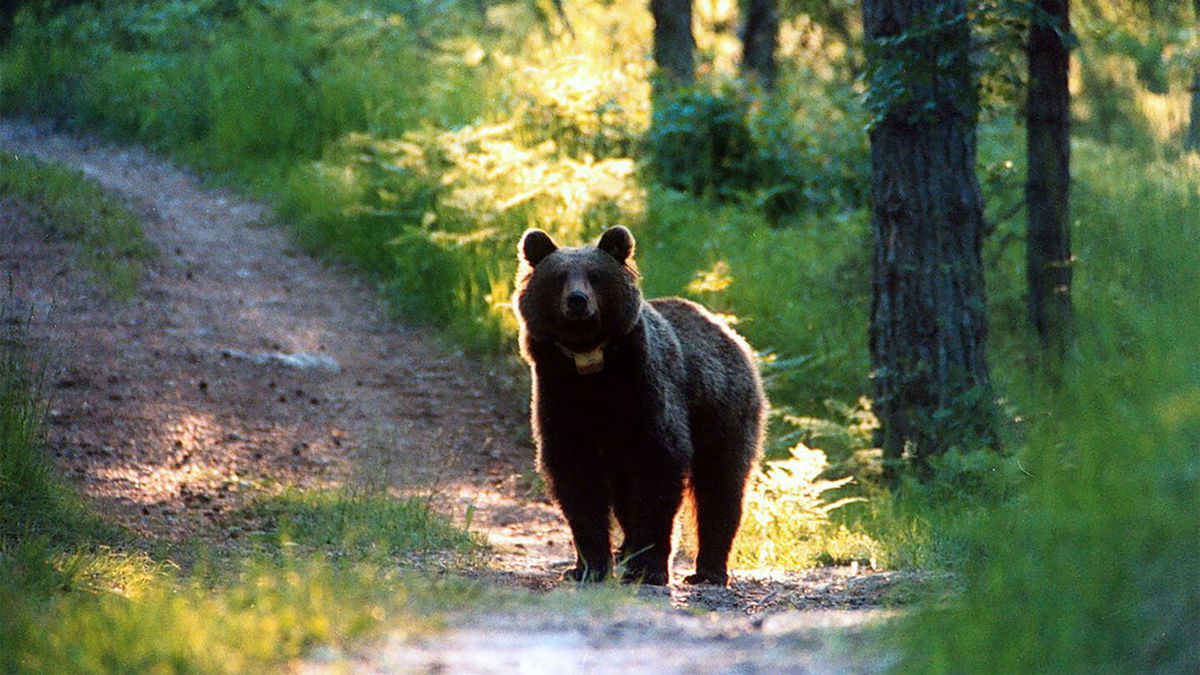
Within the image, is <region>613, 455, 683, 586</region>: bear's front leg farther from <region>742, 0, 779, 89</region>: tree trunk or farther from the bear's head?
<region>742, 0, 779, 89</region>: tree trunk

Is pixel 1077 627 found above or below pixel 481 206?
below

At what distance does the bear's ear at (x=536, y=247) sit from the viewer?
24.4ft

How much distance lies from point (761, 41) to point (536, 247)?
48.7 ft

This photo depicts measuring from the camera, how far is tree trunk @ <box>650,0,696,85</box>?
18.8 meters

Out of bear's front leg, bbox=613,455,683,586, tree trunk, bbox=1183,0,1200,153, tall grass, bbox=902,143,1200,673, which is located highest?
tree trunk, bbox=1183,0,1200,153

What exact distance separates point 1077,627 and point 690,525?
442 centimetres

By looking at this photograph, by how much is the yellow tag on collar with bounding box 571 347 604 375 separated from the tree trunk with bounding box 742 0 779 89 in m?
14.5

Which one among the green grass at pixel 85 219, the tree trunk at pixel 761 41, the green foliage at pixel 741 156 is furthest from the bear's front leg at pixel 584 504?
the tree trunk at pixel 761 41

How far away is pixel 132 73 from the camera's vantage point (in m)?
20.2

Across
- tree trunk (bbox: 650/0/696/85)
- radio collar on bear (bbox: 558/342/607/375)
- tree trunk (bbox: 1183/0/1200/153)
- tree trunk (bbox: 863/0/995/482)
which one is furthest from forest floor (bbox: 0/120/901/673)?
tree trunk (bbox: 650/0/696/85)

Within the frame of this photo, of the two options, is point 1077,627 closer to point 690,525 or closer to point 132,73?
point 690,525

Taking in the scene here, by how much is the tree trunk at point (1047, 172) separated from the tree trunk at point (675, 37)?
963 cm

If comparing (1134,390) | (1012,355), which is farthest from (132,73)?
(1134,390)

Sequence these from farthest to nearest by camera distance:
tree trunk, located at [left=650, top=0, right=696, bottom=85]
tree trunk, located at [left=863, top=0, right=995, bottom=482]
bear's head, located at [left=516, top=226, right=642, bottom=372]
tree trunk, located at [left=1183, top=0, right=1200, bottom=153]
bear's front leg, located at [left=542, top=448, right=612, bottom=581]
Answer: tree trunk, located at [left=650, top=0, right=696, bottom=85] < tree trunk, located at [left=863, top=0, right=995, bottom=482] < tree trunk, located at [left=1183, top=0, right=1200, bottom=153] < bear's front leg, located at [left=542, top=448, right=612, bottom=581] < bear's head, located at [left=516, top=226, right=642, bottom=372]
